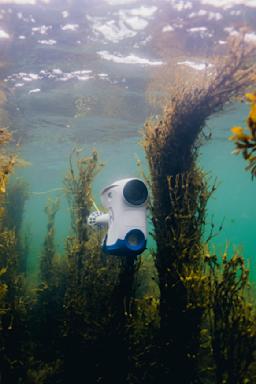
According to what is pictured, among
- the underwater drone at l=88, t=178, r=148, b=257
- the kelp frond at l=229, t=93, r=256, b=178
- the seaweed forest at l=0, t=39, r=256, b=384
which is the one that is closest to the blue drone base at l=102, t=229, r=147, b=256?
the underwater drone at l=88, t=178, r=148, b=257

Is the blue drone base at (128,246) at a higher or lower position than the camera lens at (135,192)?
lower

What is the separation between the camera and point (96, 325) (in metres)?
6.03

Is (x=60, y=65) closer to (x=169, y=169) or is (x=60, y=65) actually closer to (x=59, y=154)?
(x=169, y=169)

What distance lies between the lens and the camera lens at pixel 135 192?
14.5ft

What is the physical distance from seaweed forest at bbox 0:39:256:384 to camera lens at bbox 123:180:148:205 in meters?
0.80

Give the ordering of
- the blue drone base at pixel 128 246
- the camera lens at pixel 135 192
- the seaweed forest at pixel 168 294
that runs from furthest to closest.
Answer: the seaweed forest at pixel 168 294 → the camera lens at pixel 135 192 → the blue drone base at pixel 128 246

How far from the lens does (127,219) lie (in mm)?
4344

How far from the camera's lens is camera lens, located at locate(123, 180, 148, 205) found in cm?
441

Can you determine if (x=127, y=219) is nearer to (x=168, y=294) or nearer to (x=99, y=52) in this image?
(x=168, y=294)

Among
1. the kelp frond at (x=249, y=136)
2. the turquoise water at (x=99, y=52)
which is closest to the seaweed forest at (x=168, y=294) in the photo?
the turquoise water at (x=99, y=52)

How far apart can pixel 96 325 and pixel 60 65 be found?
10.9 m

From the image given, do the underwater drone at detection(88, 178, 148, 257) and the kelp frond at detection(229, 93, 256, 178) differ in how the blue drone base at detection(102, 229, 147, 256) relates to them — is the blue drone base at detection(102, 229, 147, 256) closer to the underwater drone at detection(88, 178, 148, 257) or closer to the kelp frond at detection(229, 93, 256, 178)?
the underwater drone at detection(88, 178, 148, 257)

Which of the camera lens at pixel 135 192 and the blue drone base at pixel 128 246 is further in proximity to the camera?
the camera lens at pixel 135 192

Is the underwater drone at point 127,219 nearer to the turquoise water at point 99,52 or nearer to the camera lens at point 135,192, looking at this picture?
the camera lens at point 135,192
